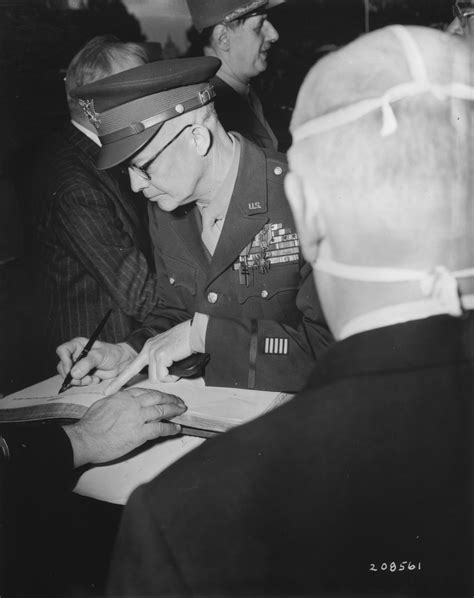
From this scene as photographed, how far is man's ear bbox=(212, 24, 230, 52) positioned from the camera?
8.27 ft

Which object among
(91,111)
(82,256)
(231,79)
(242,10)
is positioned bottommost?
(82,256)

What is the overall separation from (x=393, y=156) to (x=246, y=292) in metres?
1.08

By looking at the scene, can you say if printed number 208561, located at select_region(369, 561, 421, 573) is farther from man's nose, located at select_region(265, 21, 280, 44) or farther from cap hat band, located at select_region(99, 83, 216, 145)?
man's nose, located at select_region(265, 21, 280, 44)

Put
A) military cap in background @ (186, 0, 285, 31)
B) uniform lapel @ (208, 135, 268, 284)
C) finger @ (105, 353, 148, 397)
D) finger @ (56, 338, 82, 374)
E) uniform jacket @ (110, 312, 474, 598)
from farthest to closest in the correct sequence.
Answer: military cap in background @ (186, 0, 285, 31) → uniform lapel @ (208, 135, 268, 284) → finger @ (56, 338, 82, 374) → finger @ (105, 353, 148, 397) → uniform jacket @ (110, 312, 474, 598)

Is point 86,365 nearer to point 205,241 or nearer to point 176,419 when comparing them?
point 176,419

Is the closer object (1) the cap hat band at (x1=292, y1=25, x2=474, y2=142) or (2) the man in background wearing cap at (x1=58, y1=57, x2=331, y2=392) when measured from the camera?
(1) the cap hat band at (x1=292, y1=25, x2=474, y2=142)

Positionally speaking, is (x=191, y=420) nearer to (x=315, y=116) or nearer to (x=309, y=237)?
(x=309, y=237)

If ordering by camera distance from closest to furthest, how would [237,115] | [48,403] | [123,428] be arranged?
[123,428] < [48,403] < [237,115]

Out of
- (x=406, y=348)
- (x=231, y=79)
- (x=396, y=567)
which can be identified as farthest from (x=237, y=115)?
(x=396, y=567)

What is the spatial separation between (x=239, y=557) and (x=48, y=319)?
5.06 feet

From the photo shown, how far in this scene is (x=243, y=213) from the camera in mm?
1675

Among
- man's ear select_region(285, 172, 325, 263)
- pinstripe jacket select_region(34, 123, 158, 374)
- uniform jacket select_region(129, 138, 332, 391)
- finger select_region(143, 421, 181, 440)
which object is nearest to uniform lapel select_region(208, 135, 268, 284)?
uniform jacket select_region(129, 138, 332, 391)

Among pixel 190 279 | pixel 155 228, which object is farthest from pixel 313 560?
pixel 155 228

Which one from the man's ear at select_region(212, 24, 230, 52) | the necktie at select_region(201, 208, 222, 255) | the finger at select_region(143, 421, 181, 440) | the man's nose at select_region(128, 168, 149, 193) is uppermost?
the man's ear at select_region(212, 24, 230, 52)
